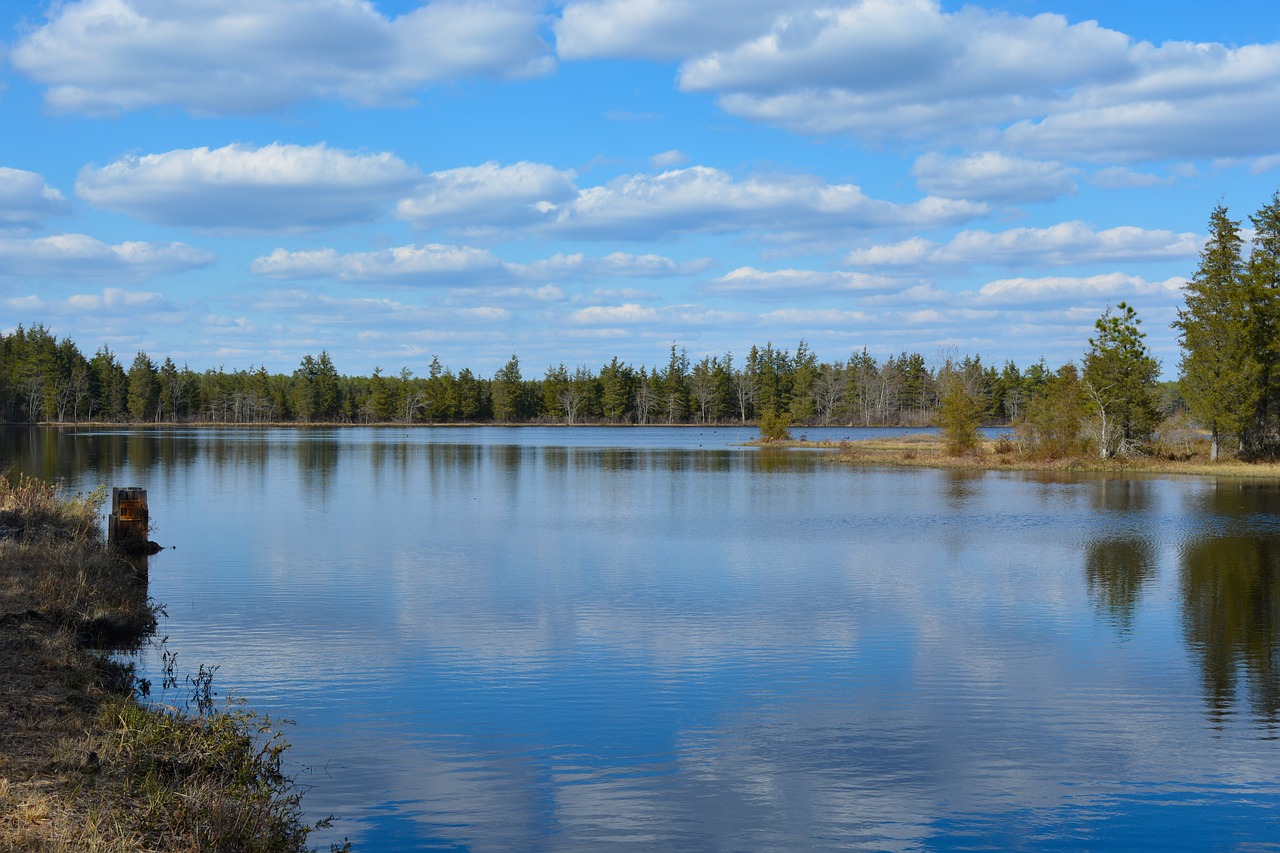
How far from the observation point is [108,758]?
26.0ft

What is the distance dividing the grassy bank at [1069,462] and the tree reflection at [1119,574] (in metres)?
30.5

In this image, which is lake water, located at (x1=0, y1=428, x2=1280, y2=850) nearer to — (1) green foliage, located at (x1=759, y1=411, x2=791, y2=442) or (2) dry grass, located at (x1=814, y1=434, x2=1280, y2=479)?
(2) dry grass, located at (x1=814, y1=434, x2=1280, y2=479)

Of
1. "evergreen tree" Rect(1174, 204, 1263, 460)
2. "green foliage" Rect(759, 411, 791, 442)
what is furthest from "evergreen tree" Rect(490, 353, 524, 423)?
"evergreen tree" Rect(1174, 204, 1263, 460)

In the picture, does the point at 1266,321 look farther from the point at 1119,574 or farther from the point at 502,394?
the point at 502,394

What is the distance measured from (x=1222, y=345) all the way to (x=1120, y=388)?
18.2 feet

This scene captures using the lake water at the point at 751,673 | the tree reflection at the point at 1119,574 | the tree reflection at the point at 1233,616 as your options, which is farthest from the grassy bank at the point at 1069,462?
the tree reflection at the point at 1119,574

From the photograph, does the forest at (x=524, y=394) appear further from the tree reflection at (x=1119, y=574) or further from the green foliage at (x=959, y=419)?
the tree reflection at (x=1119, y=574)

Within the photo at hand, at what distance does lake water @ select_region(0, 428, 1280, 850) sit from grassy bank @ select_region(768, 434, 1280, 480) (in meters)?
24.3

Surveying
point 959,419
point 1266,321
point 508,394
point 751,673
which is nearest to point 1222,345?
point 1266,321

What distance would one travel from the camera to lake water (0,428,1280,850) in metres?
8.63

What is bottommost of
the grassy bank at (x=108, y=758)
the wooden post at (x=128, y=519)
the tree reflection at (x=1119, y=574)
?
the tree reflection at (x=1119, y=574)

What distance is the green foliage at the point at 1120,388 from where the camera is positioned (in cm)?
5784

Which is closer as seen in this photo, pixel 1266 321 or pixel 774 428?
pixel 1266 321

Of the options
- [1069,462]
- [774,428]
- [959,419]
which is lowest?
[1069,462]
